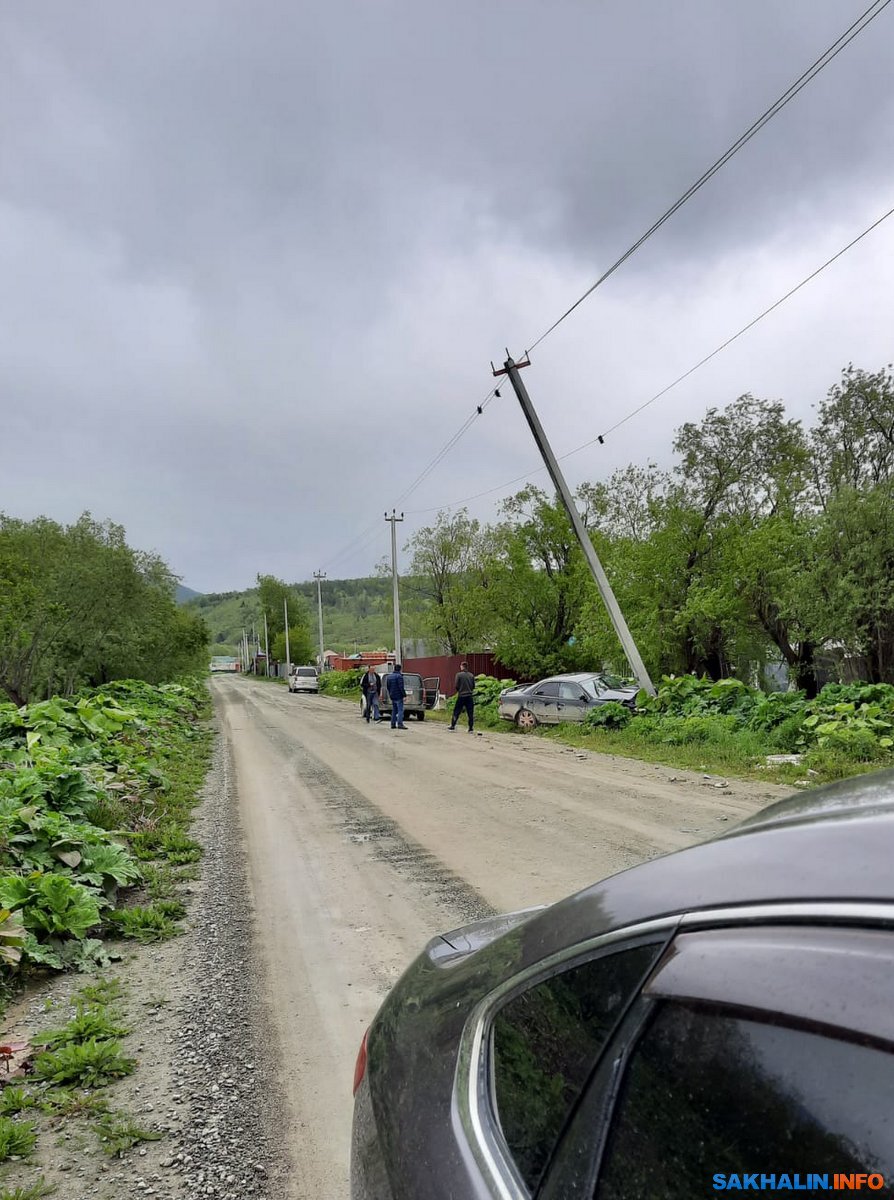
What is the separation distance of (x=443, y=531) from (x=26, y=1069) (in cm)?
4556

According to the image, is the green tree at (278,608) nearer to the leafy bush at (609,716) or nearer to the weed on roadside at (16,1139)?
the leafy bush at (609,716)

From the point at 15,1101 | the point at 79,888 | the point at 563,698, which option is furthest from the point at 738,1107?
the point at 563,698

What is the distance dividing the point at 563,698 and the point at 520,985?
17.6 m

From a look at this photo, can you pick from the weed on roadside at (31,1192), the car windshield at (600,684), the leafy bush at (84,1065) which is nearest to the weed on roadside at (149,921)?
the leafy bush at (84,1065)

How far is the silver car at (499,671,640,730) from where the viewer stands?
18.2m

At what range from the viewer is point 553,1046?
1.27m

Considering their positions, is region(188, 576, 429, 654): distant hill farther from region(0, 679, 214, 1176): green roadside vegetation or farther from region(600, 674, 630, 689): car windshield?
region(0, 679, 214, 1176): green roadside vegetation

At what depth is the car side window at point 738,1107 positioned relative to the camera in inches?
32.1

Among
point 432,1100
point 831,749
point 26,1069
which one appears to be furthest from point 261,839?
point 831,749

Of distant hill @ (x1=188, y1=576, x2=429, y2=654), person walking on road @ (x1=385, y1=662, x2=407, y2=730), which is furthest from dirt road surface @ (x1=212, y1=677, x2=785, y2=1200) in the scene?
distant hill @ (x1=188, y1=576, x2=429, y2=654)

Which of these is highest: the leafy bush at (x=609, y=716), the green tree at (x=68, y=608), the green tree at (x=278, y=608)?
the green tree at (x=278, y=608)

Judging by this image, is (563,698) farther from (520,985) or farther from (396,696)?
(520,985)

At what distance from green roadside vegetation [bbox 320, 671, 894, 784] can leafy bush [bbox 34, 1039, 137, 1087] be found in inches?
344

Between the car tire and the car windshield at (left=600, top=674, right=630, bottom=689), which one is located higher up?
the car windshield at (left=600, top=674, right=630, bottom=689)
